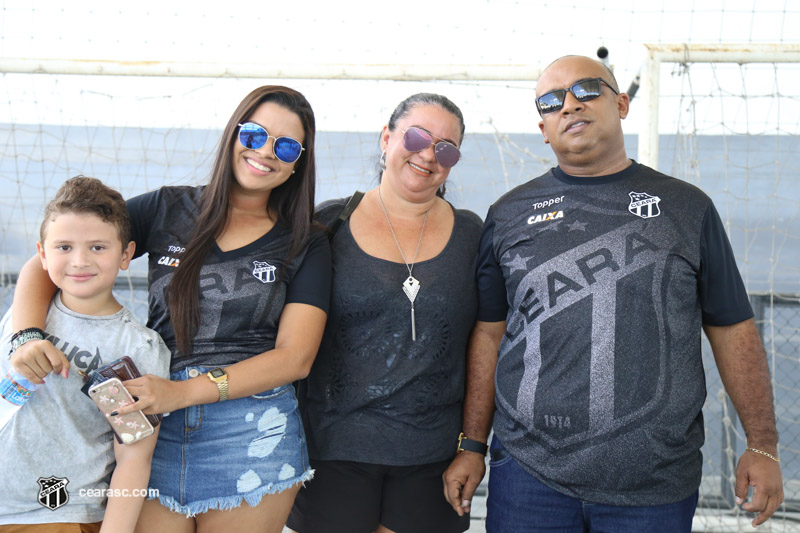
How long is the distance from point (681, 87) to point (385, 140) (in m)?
2.00

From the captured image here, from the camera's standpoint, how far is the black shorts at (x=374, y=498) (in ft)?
7.28

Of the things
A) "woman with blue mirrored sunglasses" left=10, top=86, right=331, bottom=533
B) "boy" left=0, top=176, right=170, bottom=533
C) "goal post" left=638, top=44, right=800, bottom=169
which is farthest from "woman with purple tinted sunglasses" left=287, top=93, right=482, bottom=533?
"goal post" left=638, top=44, right=800, bottom=169

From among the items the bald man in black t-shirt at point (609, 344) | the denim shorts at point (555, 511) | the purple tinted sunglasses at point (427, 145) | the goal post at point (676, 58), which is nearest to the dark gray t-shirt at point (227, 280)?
the purple tinted sunglasses at point (427, 145)

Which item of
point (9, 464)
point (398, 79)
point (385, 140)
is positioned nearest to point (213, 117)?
point (398, 79)

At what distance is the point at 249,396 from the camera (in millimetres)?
1930

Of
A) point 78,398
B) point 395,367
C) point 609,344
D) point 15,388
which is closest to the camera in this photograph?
point 15,388

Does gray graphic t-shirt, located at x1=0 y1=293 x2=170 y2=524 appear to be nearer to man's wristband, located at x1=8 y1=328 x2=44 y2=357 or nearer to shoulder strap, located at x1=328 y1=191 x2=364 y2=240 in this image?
man's wristband, located at x1=8 y1=328 x2=44 y2=357

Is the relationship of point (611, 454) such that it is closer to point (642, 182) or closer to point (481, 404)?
point (481, 404)

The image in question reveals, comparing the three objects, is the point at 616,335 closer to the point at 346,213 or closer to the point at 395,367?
the point at 395,367

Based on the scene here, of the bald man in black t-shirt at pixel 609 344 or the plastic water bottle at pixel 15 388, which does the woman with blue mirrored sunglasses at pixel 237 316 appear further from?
the bald man in black t-shirt at pixel 609 344

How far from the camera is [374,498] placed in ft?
7.35

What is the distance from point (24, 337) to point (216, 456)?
60cm

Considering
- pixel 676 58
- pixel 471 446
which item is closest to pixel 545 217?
pixel 471 446

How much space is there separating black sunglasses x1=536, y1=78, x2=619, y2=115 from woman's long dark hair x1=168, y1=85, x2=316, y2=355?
2.50 ft
